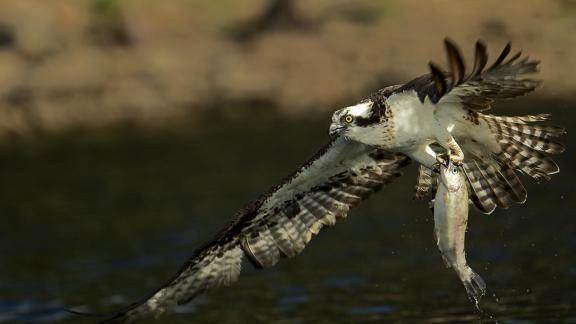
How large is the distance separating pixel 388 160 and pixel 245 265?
5187 mm

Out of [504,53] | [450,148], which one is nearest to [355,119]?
[450,148]

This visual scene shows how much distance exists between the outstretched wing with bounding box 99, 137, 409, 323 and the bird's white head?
0.60m

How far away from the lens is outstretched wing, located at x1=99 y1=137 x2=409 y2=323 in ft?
36.0

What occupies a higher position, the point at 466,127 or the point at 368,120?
the point at 368,120

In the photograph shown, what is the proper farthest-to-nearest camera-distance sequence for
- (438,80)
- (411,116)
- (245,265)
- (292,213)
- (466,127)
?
(245,265) < (292,213) < (466,127) < (411,116) < (438,80)

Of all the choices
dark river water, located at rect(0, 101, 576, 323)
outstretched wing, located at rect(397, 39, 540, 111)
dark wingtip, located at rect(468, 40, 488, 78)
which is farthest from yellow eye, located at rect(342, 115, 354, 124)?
dark river water, located at rect(0, 101, 576, 323)

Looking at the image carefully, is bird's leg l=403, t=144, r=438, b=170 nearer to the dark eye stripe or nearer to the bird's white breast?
the bird's white breast

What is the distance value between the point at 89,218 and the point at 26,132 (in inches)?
355

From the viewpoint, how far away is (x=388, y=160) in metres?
11.6

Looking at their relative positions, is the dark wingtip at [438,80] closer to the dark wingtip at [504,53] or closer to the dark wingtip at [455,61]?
the dark wingtip at [455,61]

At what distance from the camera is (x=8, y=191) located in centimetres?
2284

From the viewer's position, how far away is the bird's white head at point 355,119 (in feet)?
33.4

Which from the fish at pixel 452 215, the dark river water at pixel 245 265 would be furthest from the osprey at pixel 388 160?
the dark river water at pixel 245 265

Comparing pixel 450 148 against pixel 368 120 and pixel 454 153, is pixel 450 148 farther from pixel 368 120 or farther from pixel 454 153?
pixel 368 120
